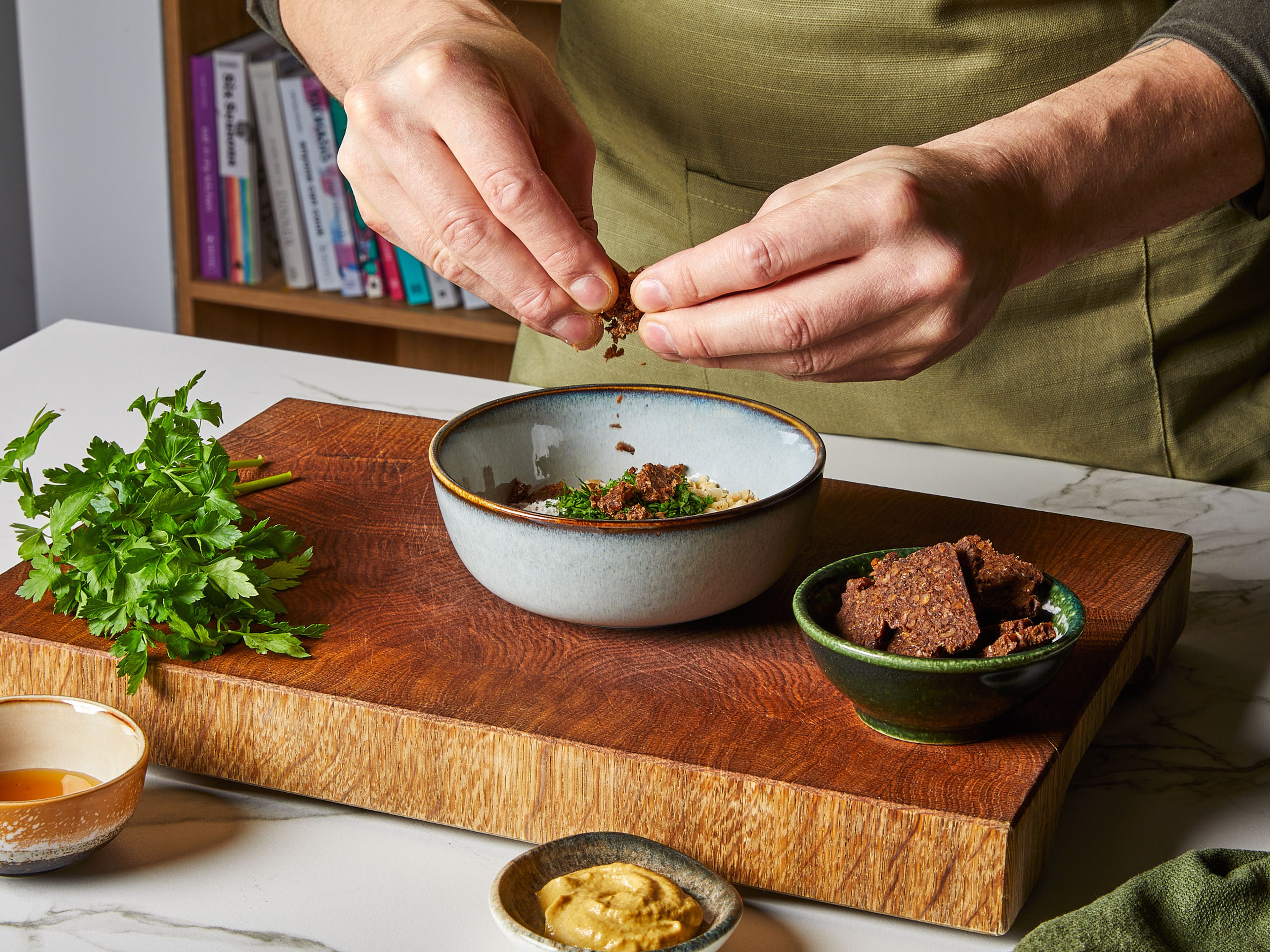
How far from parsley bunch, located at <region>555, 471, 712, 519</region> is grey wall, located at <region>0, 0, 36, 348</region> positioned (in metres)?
2.58

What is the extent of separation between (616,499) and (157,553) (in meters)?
0.36

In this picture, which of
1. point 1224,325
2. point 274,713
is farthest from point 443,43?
point 1224,325

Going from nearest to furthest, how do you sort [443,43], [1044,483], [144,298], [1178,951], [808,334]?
[1178,951] < [808,334] < [443,43] < [1044,483] < [144,298]

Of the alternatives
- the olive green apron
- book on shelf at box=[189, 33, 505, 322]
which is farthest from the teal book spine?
the olive green apron

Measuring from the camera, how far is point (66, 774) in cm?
93

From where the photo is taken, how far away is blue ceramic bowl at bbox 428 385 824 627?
102 centimetres

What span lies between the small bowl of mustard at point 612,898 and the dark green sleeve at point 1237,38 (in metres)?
0.85

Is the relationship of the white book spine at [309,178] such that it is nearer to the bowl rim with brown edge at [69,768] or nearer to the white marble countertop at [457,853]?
the white marble countertop at [457,853]

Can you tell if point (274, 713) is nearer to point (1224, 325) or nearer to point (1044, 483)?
point (1044, 483)

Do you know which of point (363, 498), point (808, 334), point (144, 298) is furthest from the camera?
point (144, 298)

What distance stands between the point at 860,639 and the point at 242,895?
432 millimetres

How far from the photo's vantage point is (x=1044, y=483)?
159cm

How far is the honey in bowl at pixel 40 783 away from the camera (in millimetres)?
904

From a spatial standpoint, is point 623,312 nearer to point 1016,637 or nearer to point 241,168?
point 1016,637
